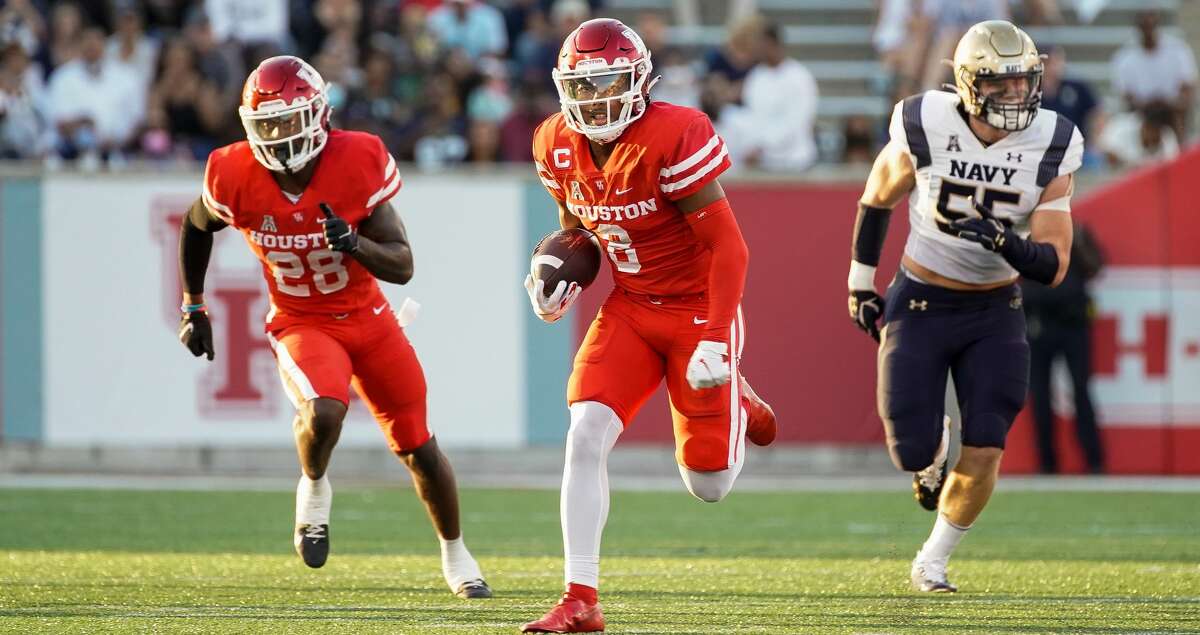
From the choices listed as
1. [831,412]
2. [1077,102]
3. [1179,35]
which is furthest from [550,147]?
[1179,35]

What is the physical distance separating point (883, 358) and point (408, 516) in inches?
135

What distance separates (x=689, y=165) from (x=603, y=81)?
0.33 m

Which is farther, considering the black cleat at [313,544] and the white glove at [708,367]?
the black cleat at [313,544]

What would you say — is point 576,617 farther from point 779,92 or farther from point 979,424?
point 779,92

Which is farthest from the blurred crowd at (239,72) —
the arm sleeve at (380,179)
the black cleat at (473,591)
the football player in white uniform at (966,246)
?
the black cleat at (473,591)

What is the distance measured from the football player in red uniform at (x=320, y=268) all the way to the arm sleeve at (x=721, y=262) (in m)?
1.06

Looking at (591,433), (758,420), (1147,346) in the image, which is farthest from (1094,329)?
(591,433)

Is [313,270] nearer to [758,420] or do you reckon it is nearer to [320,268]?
[320,268]

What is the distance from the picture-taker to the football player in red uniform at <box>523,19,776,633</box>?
501 cm

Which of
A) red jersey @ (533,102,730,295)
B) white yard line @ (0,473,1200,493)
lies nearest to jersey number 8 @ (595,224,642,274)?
red jersey @ (533,102,730,295)

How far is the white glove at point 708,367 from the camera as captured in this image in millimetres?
4914

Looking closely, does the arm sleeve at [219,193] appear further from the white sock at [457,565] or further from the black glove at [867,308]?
the black glove at [867,308]

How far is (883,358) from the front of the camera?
597 centimetres

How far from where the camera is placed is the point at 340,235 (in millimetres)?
5438
